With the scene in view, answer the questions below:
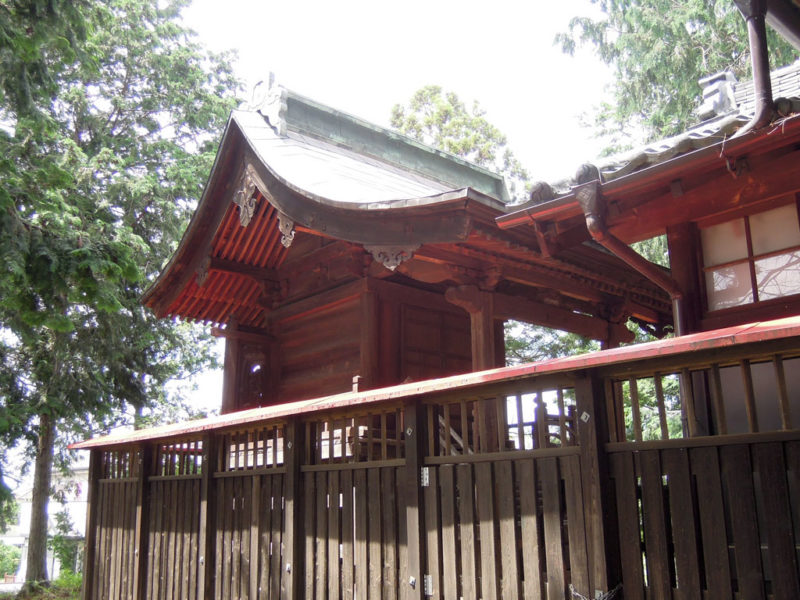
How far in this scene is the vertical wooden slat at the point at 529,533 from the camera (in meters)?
4.93

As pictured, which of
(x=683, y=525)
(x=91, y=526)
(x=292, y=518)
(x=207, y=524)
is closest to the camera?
(x=683, y=525)

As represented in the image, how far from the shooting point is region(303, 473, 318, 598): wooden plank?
683cm

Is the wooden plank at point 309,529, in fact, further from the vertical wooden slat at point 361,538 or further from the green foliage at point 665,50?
the green foliage at point 665,50

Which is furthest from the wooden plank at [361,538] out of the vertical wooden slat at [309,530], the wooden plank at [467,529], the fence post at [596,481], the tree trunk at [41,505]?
the tree trunk at [41,505]

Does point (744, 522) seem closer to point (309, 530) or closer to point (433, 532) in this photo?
point (433, 532)

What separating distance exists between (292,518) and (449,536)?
1990 millimetres

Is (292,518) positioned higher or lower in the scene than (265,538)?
higher

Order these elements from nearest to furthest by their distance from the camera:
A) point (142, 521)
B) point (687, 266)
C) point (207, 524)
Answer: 1. point (687, 266)
2. point (207, 524)
3. point (142, 521)

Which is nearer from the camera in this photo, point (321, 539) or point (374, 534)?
point (374, 534)

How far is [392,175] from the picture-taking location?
473 inches

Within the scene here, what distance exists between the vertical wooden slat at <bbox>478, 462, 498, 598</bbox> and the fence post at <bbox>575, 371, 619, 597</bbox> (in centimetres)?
75

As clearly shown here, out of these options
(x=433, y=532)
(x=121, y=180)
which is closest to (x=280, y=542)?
(x=433, y=532)

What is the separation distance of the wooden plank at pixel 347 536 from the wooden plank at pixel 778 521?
3552mm

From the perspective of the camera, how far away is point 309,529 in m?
6.91
